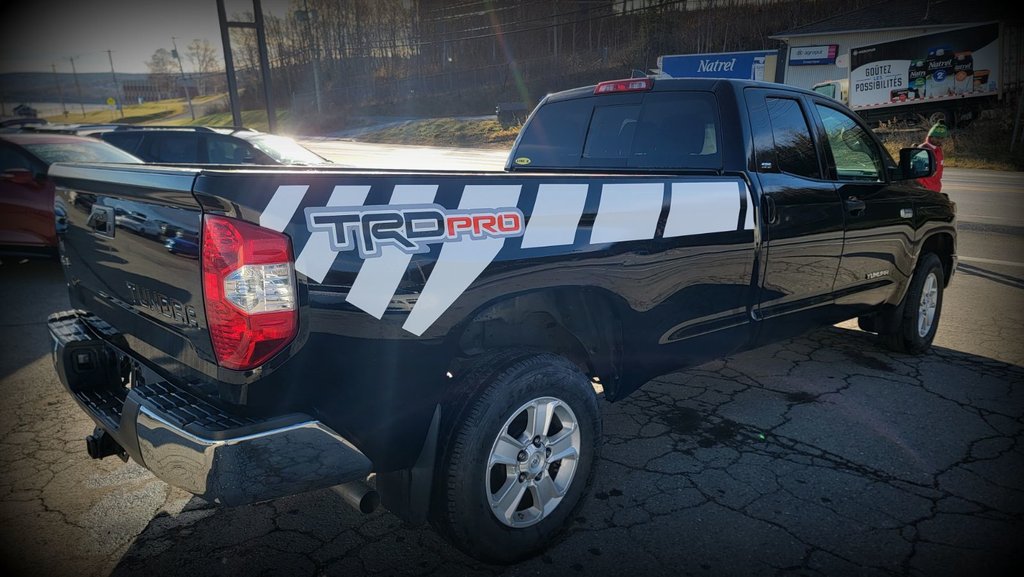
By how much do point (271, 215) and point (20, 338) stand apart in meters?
4.91

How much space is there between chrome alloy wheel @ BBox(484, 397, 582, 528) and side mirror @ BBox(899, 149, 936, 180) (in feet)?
11.2

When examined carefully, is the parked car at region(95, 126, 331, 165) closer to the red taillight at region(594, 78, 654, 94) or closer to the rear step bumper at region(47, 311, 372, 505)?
A: the red taillight at region(594, 78, 654, 94)

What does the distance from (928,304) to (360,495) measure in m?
4.78

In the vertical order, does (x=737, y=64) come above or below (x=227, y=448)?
above

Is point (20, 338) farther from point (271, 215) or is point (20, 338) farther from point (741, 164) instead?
point (741, 164)

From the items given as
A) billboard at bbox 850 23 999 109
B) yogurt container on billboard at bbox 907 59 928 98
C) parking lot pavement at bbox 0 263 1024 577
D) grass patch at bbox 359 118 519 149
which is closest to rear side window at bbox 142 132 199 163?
parking lot pavement at bbox 0 263 1024 577

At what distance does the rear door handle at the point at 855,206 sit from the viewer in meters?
3.93

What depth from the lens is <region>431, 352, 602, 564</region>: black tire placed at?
2234mm

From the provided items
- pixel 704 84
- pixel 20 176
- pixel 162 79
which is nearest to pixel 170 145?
pixel 20 176

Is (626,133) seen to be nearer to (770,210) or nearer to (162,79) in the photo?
(770,210)

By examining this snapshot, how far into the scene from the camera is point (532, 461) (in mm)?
2486

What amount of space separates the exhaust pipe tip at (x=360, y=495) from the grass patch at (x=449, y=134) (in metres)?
31.3

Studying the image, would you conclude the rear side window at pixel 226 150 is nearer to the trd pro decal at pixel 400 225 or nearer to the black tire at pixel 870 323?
the trd pro decal at pixel 400 225

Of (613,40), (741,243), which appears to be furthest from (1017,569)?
(613,40)
